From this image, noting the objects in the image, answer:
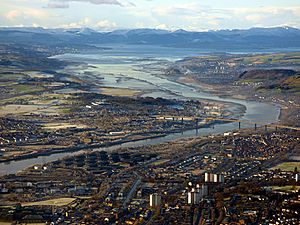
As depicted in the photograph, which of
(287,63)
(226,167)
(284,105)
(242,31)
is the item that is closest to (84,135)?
Answer: (226,167)

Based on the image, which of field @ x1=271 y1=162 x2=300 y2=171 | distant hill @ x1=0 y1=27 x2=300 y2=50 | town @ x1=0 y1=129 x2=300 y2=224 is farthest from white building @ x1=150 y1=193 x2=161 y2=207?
distant hill @ x1=0 y1=27 x2=300 y2=50

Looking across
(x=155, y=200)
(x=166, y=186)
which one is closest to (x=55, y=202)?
(x=155, y=200)

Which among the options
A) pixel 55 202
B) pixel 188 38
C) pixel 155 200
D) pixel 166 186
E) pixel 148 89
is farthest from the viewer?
pixel 188 38

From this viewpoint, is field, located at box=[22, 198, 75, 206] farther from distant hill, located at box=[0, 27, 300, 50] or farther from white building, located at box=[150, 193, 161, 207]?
distant hill, located at box=[0, 27, 300, 50]

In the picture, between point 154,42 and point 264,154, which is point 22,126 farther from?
point 154,42

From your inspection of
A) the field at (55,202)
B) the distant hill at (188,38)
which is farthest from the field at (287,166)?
the distant hill at (188,38)

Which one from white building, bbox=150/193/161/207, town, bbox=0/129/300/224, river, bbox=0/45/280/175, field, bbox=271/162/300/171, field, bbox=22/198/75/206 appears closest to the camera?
town, bbox=0/129/300/224

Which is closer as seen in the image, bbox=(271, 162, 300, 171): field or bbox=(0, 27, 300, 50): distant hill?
bbox=(271, 162, 300, 171): field

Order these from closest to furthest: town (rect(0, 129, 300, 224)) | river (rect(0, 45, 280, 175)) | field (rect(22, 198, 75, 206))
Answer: town (rect(0, 129, 300, 224))
field (rect(22, 198, 75, 206))
river (rect(0, 45, 280, 175))

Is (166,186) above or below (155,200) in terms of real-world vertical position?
below

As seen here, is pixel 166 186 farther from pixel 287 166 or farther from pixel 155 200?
pixel 287 166

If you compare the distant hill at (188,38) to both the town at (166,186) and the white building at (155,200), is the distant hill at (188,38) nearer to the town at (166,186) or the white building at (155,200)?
the town at (166,186)
